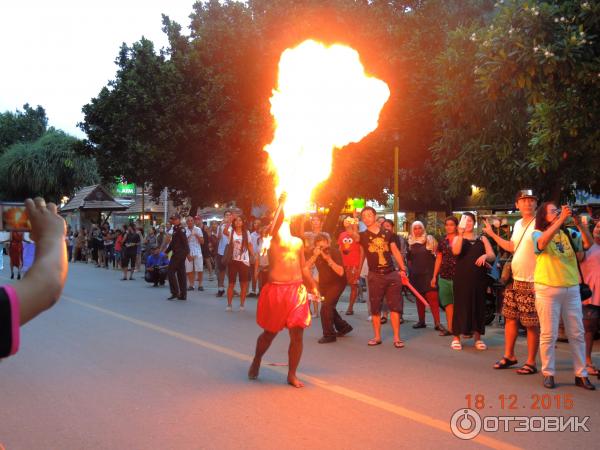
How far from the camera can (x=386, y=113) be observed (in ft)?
77.8

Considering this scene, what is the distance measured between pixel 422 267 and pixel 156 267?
32.2 feet

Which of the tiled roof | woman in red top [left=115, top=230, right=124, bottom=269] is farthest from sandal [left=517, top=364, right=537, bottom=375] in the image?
the tiled roof

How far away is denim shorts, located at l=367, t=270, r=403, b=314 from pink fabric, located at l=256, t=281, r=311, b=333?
8.50 feet

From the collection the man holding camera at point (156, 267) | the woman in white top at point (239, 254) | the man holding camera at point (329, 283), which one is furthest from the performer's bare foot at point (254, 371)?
the man holding camera at point (156, 267)

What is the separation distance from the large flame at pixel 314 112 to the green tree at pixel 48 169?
50826mm

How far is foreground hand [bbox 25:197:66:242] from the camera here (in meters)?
1.90

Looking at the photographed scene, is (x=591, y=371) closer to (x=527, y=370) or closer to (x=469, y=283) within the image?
(x=527, y=370)

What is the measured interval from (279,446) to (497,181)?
49.9 ft

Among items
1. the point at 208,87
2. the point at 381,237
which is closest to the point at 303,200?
the point at 381,237

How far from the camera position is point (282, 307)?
6891mm

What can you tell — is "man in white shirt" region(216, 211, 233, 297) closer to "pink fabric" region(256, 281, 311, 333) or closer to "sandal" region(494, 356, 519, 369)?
"pink fabric" region(256, 281, 311, 333)

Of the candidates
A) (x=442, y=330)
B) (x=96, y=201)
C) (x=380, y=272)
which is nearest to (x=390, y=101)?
(x=442, y=330)

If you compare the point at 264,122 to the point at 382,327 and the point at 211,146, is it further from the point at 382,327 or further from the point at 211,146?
the point at 382,327

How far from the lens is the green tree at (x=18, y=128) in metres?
75.6
